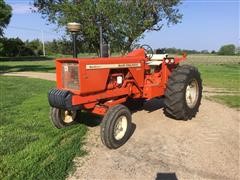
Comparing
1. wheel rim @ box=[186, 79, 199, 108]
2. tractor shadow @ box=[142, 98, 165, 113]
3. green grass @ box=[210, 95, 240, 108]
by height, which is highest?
wheel rim @ box=[186, 79, 199, 108]

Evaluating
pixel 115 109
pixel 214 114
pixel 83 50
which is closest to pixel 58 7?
pixel 83 50

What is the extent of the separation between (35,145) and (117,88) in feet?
6.14

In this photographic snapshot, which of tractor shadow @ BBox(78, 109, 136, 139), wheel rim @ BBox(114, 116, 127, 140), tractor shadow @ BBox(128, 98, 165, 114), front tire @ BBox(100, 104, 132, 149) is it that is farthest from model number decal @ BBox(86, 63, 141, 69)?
tractor shadow @ BBox(128, 98, 165, 114)

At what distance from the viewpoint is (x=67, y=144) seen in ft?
20.0

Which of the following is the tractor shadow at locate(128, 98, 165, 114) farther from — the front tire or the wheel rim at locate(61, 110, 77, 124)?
the front tire

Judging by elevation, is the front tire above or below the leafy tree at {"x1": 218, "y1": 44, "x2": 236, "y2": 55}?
→ above

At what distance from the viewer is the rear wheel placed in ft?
23.0

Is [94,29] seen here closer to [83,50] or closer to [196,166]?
[83,50]

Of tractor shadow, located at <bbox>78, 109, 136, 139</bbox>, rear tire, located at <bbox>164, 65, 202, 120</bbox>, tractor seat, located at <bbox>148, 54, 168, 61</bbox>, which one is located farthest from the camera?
tractor seat, located at <bbox>148, 54, 168, 61</bbox>

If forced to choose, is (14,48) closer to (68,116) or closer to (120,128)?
(68,116)

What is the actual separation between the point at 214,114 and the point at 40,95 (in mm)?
5895

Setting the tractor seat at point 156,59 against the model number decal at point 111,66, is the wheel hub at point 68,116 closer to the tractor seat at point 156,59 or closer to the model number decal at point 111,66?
the model number decal at point 111,66

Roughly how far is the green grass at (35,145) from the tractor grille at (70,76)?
3.01 feet

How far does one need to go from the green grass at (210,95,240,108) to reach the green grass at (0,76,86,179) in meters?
4.54
